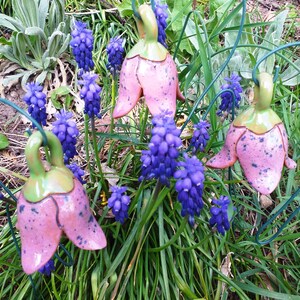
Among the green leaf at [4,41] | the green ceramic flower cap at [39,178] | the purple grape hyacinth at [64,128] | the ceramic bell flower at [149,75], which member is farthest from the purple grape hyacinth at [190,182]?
the green leaf at [4,41]

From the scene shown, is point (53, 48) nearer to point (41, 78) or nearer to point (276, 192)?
point (41, 78)

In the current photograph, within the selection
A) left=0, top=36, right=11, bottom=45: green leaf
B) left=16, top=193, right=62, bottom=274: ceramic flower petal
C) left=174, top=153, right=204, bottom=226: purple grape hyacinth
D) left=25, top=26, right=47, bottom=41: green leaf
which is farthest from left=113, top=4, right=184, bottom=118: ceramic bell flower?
left=0, top=36, right=11, bottom=45: green leaf

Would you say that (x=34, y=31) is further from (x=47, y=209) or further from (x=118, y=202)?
(x=47, y=209)

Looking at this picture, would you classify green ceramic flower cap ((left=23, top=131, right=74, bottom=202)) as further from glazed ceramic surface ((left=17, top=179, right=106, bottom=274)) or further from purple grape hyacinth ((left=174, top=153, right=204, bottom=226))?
purple grape hyacinth ((left=174, top=153, right=204, bottom=226))

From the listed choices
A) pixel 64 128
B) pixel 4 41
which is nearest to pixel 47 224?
pixel 64 128

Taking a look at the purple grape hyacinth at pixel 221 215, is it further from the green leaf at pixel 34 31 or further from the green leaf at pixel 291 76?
the green leaf at pixel 34 31
